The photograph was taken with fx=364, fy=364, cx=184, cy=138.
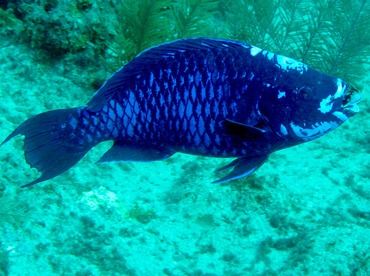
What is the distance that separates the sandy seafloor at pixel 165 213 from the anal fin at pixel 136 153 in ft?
2.91

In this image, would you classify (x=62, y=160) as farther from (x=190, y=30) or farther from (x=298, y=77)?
(x=190, y=30)

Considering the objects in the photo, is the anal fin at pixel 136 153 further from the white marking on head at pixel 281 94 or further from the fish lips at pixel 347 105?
the fish lips at pixel 347 105

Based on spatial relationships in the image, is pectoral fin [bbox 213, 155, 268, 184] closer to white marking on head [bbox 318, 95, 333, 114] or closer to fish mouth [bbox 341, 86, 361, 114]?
white marking on head [bbox 318, 95, 333, 114]

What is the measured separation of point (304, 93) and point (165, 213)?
1.74m

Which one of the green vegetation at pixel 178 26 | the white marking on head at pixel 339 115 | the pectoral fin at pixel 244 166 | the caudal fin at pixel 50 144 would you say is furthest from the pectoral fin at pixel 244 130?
the green vegetation at pixel 178 26

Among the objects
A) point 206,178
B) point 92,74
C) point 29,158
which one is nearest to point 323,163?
point 206,178

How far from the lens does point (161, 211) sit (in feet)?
10.9

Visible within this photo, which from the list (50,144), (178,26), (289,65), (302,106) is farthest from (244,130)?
(178,26)

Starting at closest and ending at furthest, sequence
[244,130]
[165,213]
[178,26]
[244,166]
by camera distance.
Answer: [244,130]
[244,166]
[165,213]
[178,26]

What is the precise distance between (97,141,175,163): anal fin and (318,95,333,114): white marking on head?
3.11 feet

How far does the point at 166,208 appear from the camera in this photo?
337cm

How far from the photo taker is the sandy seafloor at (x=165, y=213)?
2672 mm

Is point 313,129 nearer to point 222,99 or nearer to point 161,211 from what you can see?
point 222,99

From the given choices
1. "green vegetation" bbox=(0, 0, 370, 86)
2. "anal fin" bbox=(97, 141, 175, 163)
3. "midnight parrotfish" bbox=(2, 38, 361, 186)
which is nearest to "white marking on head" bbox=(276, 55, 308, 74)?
"midnight parrotfish" bbox=(2, 38, 361, 186)
